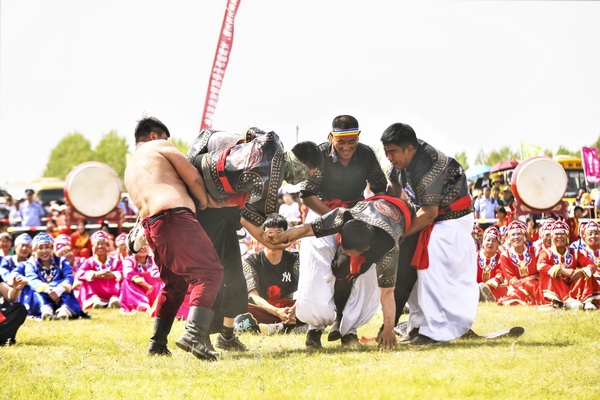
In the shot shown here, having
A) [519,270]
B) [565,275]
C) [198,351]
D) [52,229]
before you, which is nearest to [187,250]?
[198,351]

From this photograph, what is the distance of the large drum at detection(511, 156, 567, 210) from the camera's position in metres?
12.5

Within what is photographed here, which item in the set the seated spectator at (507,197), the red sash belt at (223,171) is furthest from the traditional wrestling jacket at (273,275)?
the seated spectator at (507,197)

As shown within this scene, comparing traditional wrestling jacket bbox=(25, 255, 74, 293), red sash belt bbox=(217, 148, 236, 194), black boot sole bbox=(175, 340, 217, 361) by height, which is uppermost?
red sash belt bbox=(217, 148, 236, 194)

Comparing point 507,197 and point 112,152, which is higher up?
point 507,197

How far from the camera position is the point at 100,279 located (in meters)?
10.5

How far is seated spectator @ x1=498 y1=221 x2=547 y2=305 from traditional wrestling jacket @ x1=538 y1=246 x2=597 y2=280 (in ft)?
1.14

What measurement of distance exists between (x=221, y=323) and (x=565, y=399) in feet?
9.29

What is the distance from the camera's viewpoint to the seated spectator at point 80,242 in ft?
44.4

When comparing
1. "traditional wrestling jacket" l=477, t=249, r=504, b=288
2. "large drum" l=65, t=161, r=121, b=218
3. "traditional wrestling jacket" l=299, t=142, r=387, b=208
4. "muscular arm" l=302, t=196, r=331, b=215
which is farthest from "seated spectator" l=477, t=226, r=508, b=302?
"large drum" l=65, t=161, r=121, b=218

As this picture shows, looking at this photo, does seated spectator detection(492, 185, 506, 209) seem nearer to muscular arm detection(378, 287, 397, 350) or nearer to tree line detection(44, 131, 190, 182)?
muscular arm detection(378, 287, 397, 350)

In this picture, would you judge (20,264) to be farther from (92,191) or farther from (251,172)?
(92,191)

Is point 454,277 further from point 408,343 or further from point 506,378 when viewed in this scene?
point 506,378

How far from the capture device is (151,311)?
8930 millimetres

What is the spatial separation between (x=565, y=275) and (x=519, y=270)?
3.62 feet
